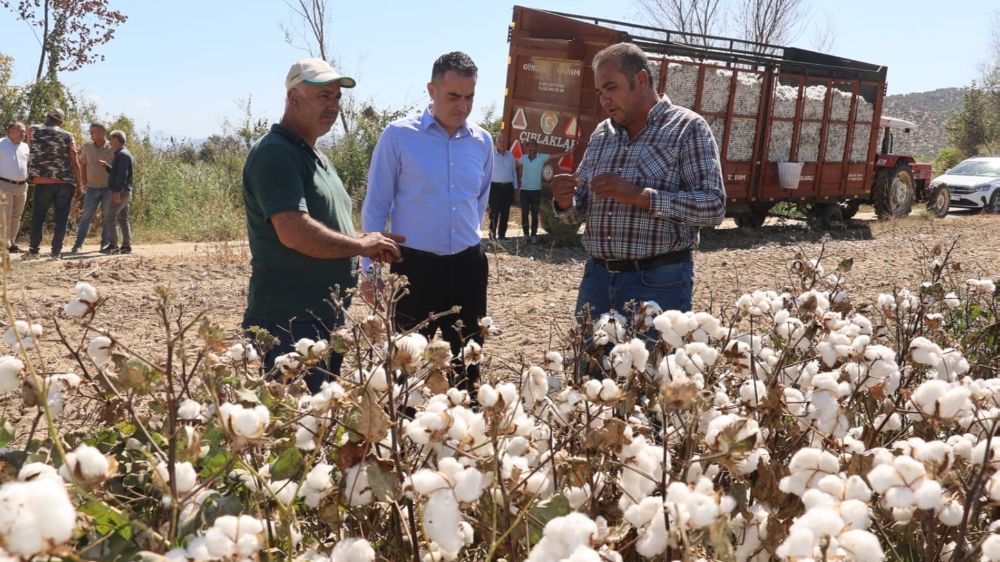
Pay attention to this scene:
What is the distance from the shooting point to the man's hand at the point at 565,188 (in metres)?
3.76

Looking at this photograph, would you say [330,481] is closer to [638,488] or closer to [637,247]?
[638,488]

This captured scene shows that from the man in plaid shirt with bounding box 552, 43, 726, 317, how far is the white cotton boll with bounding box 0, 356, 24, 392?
7.57ft

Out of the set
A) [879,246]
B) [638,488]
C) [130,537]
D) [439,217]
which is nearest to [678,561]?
[638,488]

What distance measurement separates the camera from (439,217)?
4.02 metres

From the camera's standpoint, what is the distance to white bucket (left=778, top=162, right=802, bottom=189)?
15.2 metres

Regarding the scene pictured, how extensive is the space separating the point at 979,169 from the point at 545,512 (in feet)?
88.5

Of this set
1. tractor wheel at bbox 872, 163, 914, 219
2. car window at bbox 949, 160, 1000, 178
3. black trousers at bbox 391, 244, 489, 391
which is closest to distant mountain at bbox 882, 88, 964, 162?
car window at bbox 949, 160, 1000, 178

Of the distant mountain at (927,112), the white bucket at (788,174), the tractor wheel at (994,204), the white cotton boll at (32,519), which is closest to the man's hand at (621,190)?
the white cotton boll at (32,519)

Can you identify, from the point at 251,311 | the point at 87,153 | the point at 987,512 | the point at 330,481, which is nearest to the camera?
the point at 330,481

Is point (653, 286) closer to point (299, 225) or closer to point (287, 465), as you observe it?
point (299, 225)

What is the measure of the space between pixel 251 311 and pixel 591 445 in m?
2.13

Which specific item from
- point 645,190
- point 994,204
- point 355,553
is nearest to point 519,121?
point 645,190

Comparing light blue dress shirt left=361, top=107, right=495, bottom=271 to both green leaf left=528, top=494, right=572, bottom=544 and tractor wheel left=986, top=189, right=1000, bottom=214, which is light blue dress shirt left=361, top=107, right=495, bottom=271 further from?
tractor wheel left=986, top=189, right=1000, bottom=214

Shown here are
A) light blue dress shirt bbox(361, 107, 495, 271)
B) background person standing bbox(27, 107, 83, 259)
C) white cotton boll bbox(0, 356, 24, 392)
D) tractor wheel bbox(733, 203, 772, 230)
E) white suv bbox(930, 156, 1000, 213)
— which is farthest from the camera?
white suv bbox(930, 156, 1000, 213)
